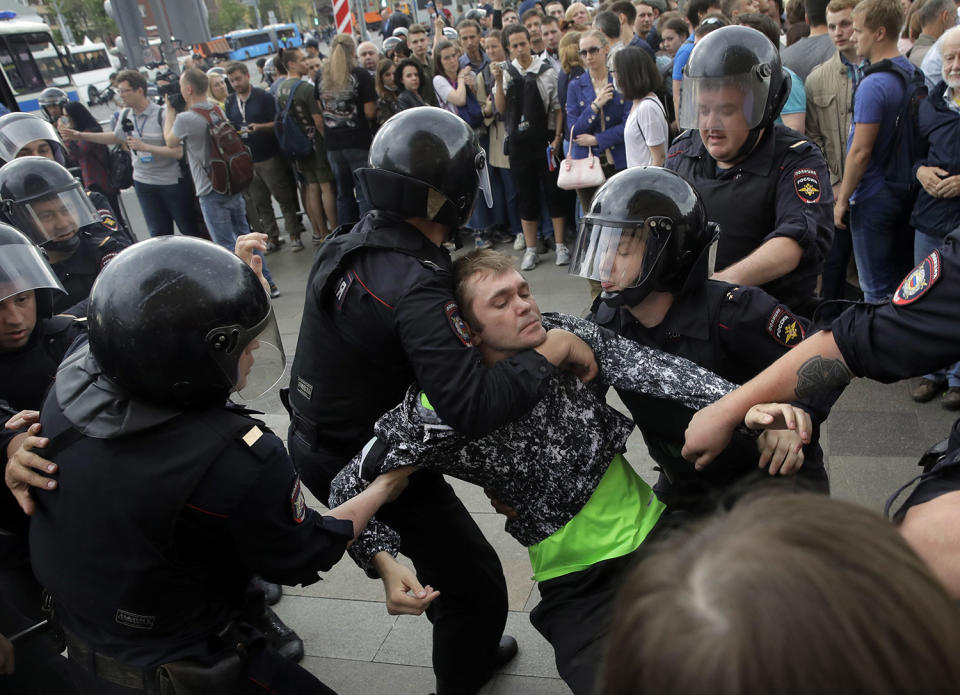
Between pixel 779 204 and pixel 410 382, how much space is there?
5.30 ft

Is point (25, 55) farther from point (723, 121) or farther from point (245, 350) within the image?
point (245, 350)

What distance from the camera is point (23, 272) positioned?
8.63ft

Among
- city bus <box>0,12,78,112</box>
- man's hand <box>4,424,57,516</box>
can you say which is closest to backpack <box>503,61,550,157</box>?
man's hand <box>4,424,57,516</box>

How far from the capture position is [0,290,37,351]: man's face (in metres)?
2.55

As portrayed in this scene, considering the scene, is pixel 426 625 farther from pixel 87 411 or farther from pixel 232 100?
pixel 232 100

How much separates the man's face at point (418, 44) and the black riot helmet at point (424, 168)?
6.86 metres

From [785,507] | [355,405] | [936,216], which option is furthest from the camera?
[936,216]

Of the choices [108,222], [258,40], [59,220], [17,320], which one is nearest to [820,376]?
[17,320]

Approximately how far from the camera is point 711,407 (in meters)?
1.79

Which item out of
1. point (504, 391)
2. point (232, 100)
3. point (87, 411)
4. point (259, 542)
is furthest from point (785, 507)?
point (232, 100)

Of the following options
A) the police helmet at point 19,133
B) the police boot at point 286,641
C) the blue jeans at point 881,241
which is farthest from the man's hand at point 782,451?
the police helmet at point 19,133

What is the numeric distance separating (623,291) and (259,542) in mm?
1224

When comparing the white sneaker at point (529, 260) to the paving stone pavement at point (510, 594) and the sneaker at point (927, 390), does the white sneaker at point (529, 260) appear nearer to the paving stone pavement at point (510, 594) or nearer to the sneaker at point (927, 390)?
the paving stone pavement at point (510, 594)

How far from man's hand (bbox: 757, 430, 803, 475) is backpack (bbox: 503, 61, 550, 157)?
17.5 ft
